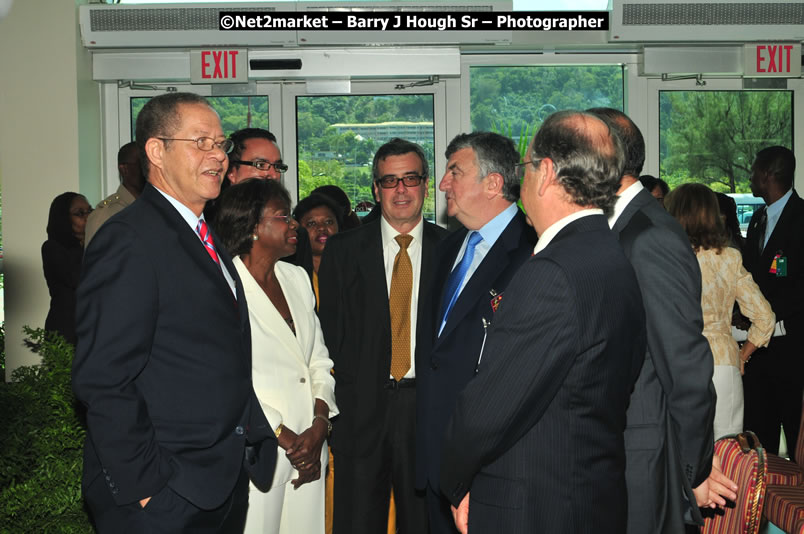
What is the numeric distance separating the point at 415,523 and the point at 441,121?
4.06 metres

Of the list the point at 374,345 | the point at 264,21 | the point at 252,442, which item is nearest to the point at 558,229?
the point at 252,442

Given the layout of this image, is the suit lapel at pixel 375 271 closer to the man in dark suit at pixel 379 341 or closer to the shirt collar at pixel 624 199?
the man in dark suit at pixel 379 341

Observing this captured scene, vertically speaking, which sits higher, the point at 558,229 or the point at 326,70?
the point at 326,70

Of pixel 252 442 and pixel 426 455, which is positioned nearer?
pixel 252 442

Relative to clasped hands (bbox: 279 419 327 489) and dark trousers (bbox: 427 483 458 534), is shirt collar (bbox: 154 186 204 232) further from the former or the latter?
dark trousers (bbox: 427 483 458 534)

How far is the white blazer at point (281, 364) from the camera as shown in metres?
2.73

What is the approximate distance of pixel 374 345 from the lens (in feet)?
10.7

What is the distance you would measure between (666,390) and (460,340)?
0.71 m

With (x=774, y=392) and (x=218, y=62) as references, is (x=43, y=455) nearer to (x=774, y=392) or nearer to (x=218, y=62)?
(x=218, y=62)

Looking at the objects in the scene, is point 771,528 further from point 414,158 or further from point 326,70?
point 326,70

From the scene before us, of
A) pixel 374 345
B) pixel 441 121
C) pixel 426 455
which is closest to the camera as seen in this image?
pixel 426 455

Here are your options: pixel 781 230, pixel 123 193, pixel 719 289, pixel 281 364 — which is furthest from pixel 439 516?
pixel 781 230

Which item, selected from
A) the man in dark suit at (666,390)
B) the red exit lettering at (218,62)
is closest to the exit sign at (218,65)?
the red exit lettering at (218,62)

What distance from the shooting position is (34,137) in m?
5.95
